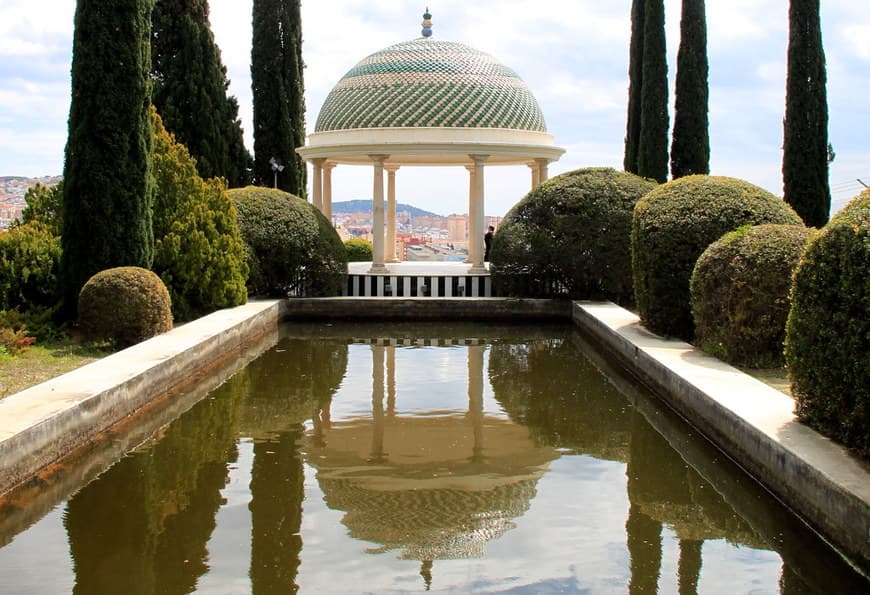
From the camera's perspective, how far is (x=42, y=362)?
1165cm

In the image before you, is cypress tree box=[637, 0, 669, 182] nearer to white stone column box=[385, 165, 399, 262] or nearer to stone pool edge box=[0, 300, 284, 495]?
white stone column box=[385, 165, 399, 262]

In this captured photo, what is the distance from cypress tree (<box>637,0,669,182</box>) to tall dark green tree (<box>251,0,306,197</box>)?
28.4 ft

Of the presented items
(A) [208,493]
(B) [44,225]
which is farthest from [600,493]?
(B) [44,225]

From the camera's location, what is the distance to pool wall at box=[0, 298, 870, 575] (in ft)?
20.8

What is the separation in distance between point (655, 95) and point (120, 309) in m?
15.3

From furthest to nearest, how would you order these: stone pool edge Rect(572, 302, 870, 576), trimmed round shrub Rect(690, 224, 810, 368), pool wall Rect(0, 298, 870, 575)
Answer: trimmed round shrub Rect(690, 224, 810, 368), pool wall Rect(0, 298, 870, 575), stone pool edge Rect(572, 302, 870, 576)

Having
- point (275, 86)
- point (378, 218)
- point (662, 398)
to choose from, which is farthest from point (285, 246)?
point (662, 398)

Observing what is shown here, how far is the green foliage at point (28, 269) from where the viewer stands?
14.4m

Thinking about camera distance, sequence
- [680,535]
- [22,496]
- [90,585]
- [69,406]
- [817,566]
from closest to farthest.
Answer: [90,585]
[817,566]
[680,535]
[22,496]
[69,406]

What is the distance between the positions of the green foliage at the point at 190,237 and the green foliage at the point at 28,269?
5.71 feet

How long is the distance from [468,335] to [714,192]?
515 cm

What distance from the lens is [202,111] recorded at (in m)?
23.6

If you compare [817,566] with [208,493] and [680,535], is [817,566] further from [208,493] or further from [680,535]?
[208,493]

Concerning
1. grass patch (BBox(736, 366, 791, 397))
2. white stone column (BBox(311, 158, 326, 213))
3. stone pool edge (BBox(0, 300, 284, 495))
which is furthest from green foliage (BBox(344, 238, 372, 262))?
grass patch (BBox(736, 366, 791, 397))
